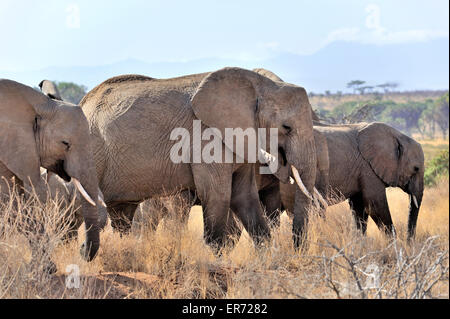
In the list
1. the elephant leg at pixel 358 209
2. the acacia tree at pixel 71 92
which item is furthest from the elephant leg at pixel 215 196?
the acacia tree at pixel 71 92

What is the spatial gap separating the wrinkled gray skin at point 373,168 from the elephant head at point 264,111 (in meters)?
2.79

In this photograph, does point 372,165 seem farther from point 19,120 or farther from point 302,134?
point 19,120

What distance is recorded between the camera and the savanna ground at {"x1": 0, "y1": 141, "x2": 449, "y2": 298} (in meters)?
5.56

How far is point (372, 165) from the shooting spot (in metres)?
11.4

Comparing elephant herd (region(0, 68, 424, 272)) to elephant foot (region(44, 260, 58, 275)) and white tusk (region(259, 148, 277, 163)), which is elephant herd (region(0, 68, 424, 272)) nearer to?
white tusk (region(259, 148, 277, 163))

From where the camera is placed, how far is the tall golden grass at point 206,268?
557 centimetres

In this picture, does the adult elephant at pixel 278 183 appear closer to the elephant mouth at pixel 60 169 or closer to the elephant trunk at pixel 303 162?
the elephant trunk at pixel 303 162

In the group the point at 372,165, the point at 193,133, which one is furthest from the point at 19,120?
the point at 372,165

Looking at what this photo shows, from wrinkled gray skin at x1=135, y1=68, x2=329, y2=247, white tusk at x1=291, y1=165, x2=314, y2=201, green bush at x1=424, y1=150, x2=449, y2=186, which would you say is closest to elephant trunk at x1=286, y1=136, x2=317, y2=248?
white tusk at x1=291, y1=165, x2=314, y2=201

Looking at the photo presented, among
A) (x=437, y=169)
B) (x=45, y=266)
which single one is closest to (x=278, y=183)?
(x=45, y=266)

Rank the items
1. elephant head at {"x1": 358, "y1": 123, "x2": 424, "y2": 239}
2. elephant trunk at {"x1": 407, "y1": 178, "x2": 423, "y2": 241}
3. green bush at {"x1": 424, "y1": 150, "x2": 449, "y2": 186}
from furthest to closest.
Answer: green bush at {"x1": 424, "y1": 150, "x2": 449, "y2": 186}, elephant head at {"x1": 358, "y1": 123, "x2": 424, "y2": 239}, elephant trunk at {"x1": 407, "y1": 178, "x2": 423, "y2": 241}

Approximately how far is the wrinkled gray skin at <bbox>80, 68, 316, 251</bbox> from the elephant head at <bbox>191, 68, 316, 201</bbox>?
0.04 ft

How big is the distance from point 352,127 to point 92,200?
5.96m

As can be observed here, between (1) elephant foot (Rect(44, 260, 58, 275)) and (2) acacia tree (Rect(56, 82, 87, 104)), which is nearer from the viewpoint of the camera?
(1) elephant foot (Rect(44, 260, 58, 275))
